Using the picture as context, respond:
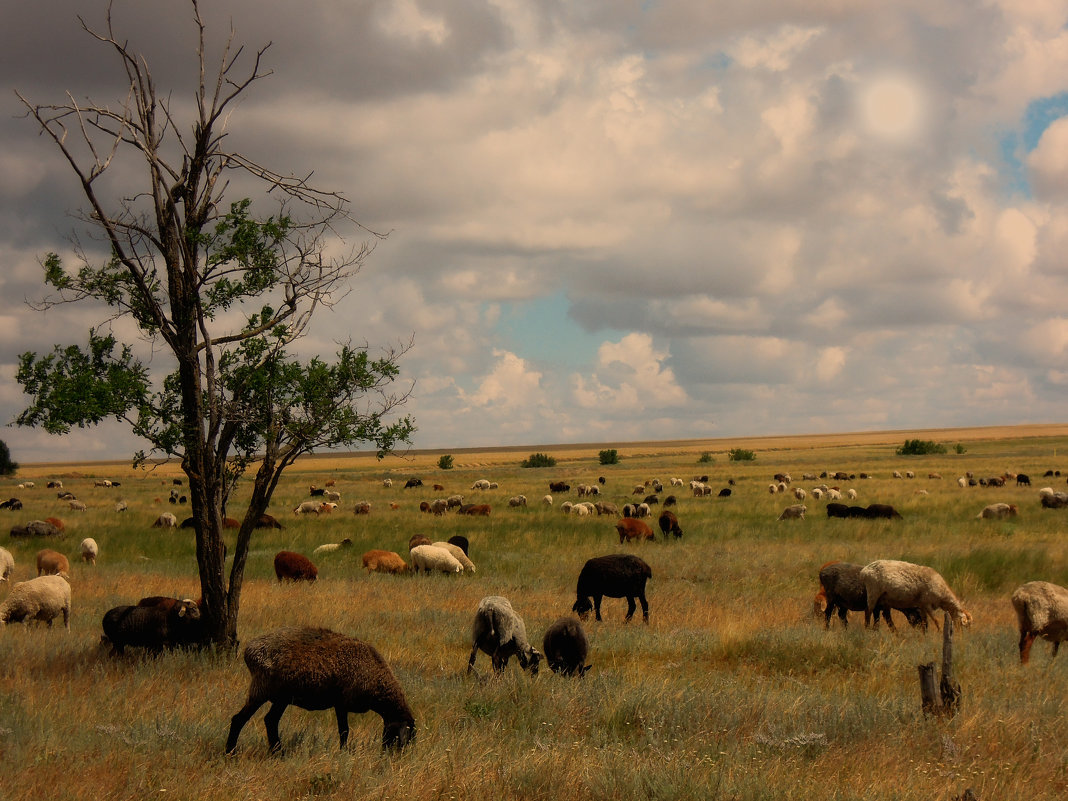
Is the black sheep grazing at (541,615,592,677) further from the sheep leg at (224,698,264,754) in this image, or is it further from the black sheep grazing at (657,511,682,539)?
the black sheep grazing at (657,511,682,539)

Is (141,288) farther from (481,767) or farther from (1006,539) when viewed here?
(1006,539)

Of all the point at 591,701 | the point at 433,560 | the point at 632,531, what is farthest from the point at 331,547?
the point at 591,701

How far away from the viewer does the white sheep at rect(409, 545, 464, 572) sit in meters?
21.8

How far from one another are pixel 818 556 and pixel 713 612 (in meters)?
8.75

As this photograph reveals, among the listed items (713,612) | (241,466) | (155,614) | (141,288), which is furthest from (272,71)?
(713,612)

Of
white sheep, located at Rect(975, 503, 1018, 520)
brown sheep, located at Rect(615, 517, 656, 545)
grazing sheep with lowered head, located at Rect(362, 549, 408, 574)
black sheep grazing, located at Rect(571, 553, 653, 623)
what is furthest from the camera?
white sheep, located at Rect(975, 503, 1018, 520)

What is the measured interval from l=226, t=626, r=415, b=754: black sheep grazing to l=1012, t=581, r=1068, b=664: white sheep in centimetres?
1008

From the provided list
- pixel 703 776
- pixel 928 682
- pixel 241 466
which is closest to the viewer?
pixel 703 776

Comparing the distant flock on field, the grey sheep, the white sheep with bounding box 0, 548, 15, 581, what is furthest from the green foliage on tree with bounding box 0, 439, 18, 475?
the grey sheep

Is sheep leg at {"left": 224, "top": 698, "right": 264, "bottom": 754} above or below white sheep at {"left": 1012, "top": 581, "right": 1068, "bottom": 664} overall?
above

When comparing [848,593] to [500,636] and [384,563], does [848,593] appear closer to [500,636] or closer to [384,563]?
[500,636]

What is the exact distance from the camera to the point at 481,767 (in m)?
6.34

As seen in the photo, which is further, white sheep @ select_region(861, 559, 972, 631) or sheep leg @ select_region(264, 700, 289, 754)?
white sheep @ select_region(861, 559, 972, 631)

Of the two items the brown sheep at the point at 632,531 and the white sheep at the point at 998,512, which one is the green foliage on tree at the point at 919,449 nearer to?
the white sheep at the point at 998,512
